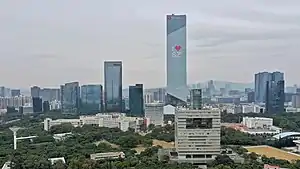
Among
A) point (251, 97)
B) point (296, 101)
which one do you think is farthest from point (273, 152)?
point (251, 97)

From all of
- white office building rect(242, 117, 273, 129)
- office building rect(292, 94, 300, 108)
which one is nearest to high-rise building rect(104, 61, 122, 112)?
white office building rect(242, 117, 273, 129)

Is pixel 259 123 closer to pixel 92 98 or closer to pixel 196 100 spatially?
pixel 196 100

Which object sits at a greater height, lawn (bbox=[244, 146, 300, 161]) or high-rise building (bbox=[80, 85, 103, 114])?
high-rise building (bbox=[80, 85, 103, 114])

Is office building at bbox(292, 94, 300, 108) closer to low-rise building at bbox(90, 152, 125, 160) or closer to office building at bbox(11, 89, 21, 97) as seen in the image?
office building at bbox(11, 89, 21, 97)

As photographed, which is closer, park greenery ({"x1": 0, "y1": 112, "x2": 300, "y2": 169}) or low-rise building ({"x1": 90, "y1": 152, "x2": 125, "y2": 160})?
park greenery ({"x1": 0, "y1": 112, "x2": 300, "y2": 169})

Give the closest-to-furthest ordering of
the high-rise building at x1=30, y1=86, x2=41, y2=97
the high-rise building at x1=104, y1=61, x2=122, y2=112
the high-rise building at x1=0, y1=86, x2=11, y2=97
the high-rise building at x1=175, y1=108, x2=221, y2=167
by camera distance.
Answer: the high-rise building at x1=175, y1=108, x2=221, y2=167 < the high-rise building at x1=104, y1=61, x2=122, y2=112 < the high-rise building at x1=0, y1=86, x2=11, y2=97 < the high-rise building at x1=30, y1=86, x2=41, y2=97

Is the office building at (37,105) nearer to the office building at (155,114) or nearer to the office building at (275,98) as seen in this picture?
the office building at (155,114)
